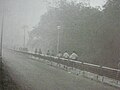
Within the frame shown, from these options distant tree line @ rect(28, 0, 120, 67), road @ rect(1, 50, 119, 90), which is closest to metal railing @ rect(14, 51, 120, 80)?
road @ rect(1, 50, 119, 90)

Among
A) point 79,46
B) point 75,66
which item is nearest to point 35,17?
point 79,46

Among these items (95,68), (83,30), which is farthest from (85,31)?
(95,68)

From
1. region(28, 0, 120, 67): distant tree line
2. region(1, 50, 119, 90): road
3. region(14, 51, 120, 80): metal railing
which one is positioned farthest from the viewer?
region(28, 0, 120, 67): distant tree line

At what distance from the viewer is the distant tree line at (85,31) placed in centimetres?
2691

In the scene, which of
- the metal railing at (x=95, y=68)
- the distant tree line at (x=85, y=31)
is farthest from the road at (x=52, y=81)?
the distant tree line at (x=85, y=31)

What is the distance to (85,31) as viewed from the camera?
1314 inches

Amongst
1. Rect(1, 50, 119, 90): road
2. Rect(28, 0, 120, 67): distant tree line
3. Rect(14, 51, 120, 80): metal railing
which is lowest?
Rect(1, 50, 119, 90): road

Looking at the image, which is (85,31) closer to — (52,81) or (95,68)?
(95,68)

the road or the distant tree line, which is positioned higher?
the distant tree line

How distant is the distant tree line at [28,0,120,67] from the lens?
88.3 feet

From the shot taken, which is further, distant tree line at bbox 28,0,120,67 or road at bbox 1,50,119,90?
distant tree line at bbox 28,0,120,67

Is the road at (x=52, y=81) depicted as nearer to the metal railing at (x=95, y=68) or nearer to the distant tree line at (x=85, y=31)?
the metal railing at (x=95, y=68)

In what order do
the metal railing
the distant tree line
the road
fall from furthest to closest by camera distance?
the distant tree line
the metal railing
the road

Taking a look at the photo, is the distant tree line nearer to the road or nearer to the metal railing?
the metal railing
